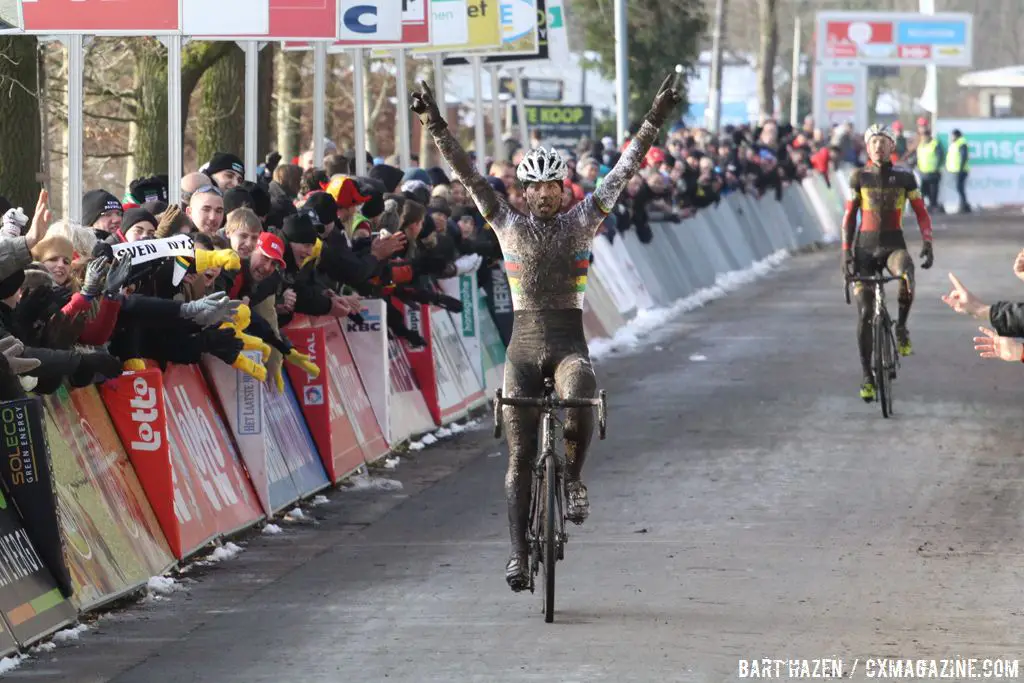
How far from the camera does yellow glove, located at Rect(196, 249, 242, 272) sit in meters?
11.1

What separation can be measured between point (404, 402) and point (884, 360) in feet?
12.5

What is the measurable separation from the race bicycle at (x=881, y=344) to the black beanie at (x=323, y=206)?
14.7 feet

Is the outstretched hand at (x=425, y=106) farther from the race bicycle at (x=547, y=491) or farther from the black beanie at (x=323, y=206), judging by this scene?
the black beanie at (x=323, y=206)

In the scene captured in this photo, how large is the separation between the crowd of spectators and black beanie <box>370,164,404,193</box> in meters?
0.02

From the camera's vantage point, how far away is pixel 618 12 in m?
34.6

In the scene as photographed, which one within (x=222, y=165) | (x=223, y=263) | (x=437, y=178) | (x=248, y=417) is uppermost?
(x=222, y=165)

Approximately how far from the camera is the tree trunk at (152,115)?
22.3 metres

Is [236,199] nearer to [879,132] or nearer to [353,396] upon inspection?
[353,396]

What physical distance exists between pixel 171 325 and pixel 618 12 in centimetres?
2466

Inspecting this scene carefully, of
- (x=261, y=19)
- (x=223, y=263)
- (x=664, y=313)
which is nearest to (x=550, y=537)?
(x=223, y=263)

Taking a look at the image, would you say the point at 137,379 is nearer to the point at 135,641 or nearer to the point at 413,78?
the point at 135,641

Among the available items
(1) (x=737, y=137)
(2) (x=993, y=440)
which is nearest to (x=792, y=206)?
(1) (x=737, y=137)

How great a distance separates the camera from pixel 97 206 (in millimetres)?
11664

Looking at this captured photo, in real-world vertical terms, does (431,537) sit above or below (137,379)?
below
